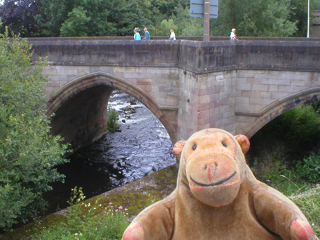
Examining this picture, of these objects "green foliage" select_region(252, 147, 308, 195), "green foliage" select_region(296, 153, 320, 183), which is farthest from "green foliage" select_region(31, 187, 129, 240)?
"green foliage" select_region(296, 153, 320, 183)

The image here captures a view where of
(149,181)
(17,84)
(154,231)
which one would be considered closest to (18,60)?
(17,84)

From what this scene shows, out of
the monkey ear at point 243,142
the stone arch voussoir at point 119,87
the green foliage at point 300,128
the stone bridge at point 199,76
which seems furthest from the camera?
the green foliage at point 300,128

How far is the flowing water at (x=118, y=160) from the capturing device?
1180 centimetres

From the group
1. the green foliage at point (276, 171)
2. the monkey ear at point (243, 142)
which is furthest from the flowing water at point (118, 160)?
the monkey ear at point (243, 142)

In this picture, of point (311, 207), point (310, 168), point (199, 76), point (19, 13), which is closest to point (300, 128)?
point (310, 168)

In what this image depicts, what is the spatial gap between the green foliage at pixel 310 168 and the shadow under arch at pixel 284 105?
213 centimetres

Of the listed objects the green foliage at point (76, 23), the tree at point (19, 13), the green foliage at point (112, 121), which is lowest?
the green foliage at point (112, 121)

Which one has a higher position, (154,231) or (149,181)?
(154,231)

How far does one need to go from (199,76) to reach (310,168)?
4.66 meters

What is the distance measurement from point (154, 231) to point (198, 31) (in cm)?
1678

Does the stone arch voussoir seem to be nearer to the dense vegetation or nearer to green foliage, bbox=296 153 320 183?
green foliage, bbox=296 153 320 183

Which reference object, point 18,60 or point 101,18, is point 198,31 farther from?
point 18,60

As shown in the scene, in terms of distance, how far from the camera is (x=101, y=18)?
1911 centimetres

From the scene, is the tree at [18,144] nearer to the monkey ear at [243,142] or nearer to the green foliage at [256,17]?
the monkey ear at [243,142]
